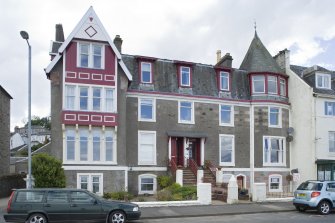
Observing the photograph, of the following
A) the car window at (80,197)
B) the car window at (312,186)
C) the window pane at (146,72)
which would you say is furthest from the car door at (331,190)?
the window pane at (146,72)

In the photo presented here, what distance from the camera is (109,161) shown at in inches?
1095

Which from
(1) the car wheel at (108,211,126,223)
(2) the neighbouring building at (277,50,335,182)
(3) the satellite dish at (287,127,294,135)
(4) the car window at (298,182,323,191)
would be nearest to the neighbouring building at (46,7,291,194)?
(3) the satellite dish at (287,127,294,135)

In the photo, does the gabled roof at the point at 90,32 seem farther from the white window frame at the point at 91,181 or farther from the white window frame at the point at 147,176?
the white window frame at the point at 147,176

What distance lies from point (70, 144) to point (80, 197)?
11.1 m

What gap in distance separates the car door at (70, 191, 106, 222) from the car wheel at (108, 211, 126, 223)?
0.95 ft

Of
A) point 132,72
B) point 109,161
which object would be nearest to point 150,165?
point 109,161

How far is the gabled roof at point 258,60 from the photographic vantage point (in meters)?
33.9

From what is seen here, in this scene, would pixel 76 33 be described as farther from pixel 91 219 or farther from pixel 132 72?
pixel 91 219

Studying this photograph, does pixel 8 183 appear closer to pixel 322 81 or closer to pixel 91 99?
pixel 91 99

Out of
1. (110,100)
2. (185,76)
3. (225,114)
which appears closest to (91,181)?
(110,100)

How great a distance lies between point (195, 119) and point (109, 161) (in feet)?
25.8

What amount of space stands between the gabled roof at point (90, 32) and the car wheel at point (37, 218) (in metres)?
13.4

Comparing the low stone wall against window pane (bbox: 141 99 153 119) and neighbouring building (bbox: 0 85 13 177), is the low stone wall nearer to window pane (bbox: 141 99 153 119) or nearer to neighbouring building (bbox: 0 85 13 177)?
neighbouring building (bbox: 0 85 13 177)

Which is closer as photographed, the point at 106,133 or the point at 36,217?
the point at 36,217
